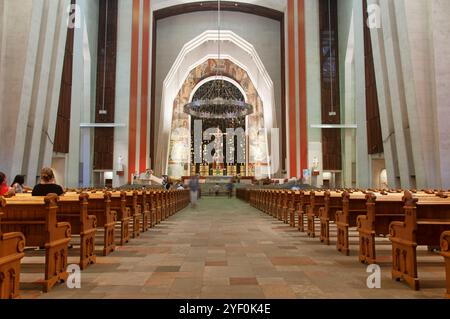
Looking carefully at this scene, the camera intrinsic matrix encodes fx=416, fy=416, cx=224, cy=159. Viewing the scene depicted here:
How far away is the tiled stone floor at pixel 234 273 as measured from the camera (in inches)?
111

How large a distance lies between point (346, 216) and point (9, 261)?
332 centimetres

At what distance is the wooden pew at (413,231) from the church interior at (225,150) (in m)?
0.01

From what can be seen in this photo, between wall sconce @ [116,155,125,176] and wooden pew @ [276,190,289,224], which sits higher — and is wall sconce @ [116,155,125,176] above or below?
above

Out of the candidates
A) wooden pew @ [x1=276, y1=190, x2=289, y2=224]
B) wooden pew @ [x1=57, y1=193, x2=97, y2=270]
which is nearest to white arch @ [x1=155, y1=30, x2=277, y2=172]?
wooden pew @ [x1=276, y1=190, x2=289, y2=224]

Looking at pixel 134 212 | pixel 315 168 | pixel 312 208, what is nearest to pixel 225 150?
pixel 315 168

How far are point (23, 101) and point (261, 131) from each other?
2100cm

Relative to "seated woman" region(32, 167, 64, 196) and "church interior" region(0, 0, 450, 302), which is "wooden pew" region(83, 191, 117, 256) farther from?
"seated woman" region(32, 167, 64, 196)

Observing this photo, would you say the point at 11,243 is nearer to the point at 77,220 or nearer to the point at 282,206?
the point at 77,220

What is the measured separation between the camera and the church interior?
3.21 m

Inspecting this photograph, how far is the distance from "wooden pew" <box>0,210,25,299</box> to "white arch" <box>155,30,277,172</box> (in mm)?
23380

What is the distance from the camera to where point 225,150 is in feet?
112

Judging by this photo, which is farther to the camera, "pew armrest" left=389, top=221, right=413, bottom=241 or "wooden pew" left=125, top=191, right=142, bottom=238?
Result: "wooden pew" left=125, top=191, right=142, bottom=238

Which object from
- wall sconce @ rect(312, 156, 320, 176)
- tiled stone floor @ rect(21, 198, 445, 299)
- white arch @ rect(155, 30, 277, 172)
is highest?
white arch @ rect(155, 30, 277, 172)
